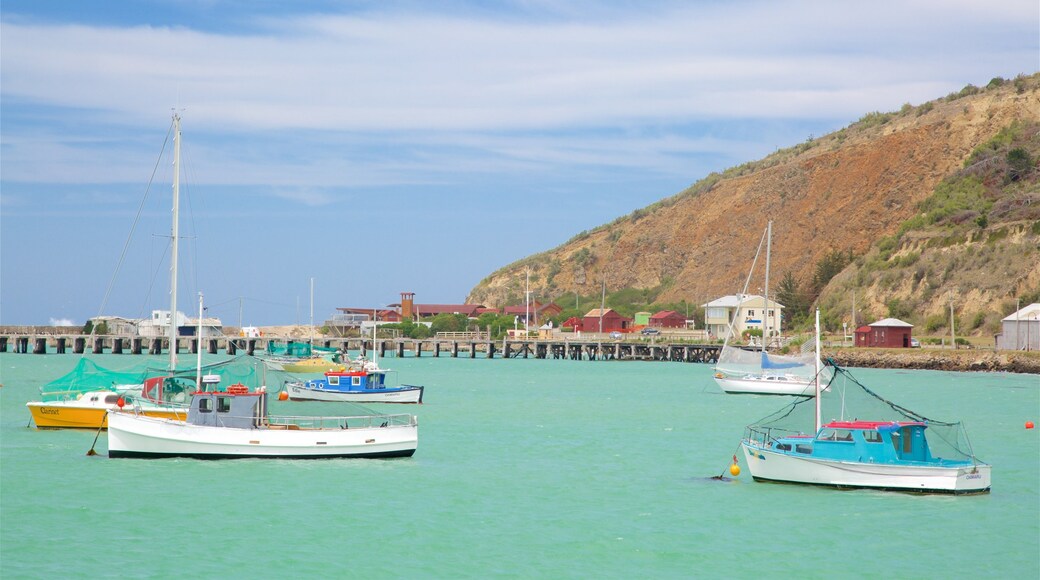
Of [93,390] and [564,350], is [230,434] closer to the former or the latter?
[93,390]

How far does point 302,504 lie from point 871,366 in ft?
276

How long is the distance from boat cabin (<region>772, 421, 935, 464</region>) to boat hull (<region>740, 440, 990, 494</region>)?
24cm

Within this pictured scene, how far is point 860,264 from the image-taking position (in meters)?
142

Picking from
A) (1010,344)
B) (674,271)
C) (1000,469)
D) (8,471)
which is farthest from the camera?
(674,271)

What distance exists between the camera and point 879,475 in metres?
33.5

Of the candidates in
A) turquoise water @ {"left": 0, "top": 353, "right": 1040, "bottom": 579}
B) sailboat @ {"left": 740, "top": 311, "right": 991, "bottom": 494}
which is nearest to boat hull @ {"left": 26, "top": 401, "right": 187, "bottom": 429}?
turquoise water @ {"left": 0, "top": 353, "right": 1040, "bottom": 579}

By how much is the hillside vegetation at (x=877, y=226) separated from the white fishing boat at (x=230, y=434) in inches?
3525

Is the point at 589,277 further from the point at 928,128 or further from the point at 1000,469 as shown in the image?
the point at 1000,469

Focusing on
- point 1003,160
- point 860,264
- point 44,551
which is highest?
point 1003,160

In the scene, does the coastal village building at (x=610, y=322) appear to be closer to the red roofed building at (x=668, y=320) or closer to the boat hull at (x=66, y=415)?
the red roofed building at (x=668, y=320)

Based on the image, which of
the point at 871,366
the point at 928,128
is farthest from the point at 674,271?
the point at 871,366

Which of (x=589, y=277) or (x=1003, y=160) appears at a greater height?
(x=1003, y=160)

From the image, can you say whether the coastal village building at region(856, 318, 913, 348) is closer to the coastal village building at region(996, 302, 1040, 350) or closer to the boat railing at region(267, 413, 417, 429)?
the coastal village building at region(996, 302, 1040, 350)

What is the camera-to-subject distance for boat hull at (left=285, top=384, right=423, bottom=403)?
60594 mm
